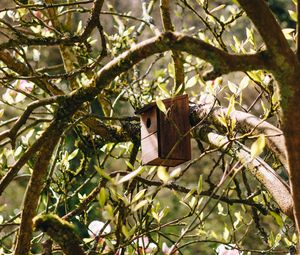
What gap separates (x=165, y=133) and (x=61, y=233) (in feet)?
2.70

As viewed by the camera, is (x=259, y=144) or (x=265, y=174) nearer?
(x=259, y=144)

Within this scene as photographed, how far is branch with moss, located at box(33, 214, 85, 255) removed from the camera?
99cm

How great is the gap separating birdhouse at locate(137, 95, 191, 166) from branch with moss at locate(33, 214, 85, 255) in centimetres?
73

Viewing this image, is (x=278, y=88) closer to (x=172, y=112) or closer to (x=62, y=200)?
(x=172, y=112)

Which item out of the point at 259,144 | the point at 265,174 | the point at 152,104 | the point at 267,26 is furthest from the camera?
the point at 152,104

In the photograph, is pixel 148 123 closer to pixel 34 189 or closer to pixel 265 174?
pixel 265 174

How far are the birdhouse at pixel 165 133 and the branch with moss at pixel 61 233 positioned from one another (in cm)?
73

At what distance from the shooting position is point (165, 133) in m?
1.78

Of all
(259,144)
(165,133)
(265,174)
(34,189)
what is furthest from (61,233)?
(165,133)

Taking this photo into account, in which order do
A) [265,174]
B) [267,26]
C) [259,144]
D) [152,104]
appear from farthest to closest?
[152,104] → [265,174] → [259,144] → [267,26]

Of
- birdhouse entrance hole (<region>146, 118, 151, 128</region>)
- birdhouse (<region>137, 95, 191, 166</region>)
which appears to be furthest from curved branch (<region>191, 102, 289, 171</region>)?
birdhouse entrance hole (<region>146, 118, 151, 128</region>)

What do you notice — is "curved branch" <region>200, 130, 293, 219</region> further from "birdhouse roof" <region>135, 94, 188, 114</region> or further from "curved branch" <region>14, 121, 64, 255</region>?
"curved branch" <region>14, 121, 64, 255</region>

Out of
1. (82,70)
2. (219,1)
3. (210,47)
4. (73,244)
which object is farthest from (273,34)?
(219,1)

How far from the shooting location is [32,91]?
2451 millimetres
